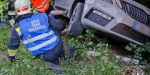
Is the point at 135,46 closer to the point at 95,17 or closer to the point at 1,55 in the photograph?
the point at 95,17

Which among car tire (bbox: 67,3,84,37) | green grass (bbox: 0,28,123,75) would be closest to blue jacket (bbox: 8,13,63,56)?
green grass (bbox: 0,28,123,75)

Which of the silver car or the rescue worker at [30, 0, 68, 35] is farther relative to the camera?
the rescue worker at [30, 0, 68, 35]

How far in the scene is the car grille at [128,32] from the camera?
15.6 ft

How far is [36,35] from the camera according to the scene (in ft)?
14.6

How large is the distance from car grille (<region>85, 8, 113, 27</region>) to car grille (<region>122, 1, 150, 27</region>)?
39 centimetres

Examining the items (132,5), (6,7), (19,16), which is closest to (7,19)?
(6,7)

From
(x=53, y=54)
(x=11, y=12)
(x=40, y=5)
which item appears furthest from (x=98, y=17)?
(x=11, y=12)

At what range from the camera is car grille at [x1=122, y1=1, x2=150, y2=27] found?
4.99m

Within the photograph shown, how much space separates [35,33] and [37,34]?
42mm

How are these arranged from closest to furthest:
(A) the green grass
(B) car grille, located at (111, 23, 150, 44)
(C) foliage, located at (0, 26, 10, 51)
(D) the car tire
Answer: (A) the green grass, (B) car grille, located at (111, 23, 150, 44), (D) the car tire, (C) foliage, located at (0, 26, 10, 51)

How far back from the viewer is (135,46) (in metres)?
4.83

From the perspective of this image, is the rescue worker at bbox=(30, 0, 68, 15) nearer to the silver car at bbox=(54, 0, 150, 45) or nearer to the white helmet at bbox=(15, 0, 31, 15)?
the silver car at bbox=(54, 0, 150, 45)

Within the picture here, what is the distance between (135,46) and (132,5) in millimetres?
868

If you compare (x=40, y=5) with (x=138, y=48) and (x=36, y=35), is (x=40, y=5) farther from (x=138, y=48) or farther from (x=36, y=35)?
(x=138, y=48)
